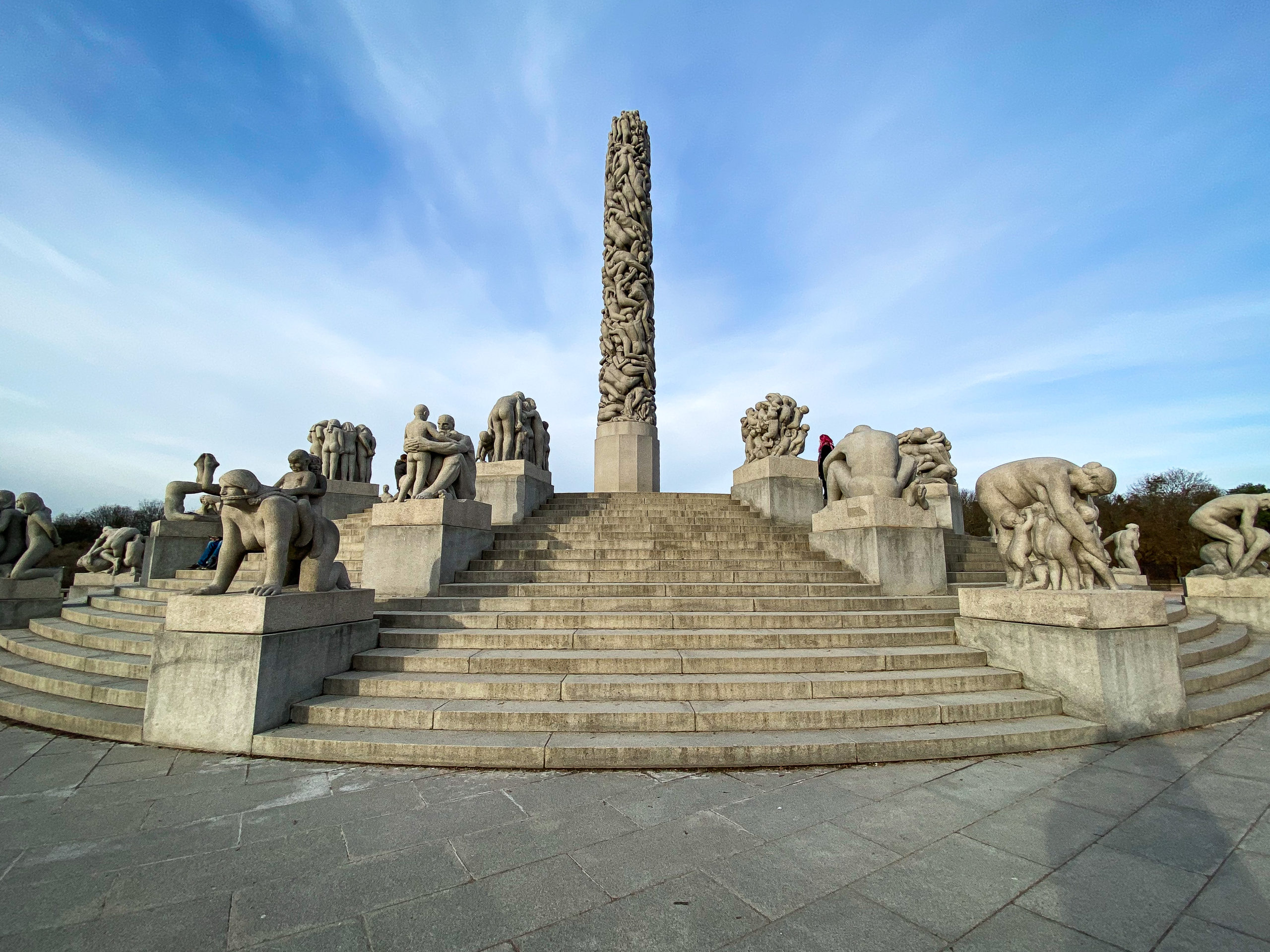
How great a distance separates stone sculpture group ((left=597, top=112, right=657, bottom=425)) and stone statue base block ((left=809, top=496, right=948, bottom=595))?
10691 millimetres

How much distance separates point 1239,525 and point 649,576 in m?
11.3

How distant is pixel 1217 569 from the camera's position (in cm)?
1036

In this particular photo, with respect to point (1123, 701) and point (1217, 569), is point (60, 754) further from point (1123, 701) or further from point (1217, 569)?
point (1217, 569)

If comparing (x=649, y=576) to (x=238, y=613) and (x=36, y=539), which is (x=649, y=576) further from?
(x=36, y=539)

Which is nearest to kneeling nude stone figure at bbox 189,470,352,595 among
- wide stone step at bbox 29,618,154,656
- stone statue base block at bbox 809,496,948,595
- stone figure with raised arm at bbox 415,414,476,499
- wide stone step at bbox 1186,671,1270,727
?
wide stone step at bbox 29,618,154,656

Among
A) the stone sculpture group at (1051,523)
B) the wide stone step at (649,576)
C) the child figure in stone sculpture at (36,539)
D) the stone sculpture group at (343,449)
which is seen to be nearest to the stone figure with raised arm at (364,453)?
the stone sculpture group at (343,449)

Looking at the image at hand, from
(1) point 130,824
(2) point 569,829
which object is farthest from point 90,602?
(2) point 569,829

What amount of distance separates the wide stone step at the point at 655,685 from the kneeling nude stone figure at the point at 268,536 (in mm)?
1130

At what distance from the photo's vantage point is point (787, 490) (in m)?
13.3

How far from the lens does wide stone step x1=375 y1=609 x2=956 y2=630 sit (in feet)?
23.1

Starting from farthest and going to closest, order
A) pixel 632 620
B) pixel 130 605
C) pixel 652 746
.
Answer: pixel 130 605, pixel 632 620, pixel 652 746

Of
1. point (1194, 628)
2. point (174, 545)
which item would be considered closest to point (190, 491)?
point (174, 545)

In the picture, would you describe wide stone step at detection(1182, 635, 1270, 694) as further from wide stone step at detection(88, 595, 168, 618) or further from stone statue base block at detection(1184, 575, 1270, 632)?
wide stone step at detection(88, 595, 168, 618)

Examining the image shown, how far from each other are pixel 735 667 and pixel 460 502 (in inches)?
221
